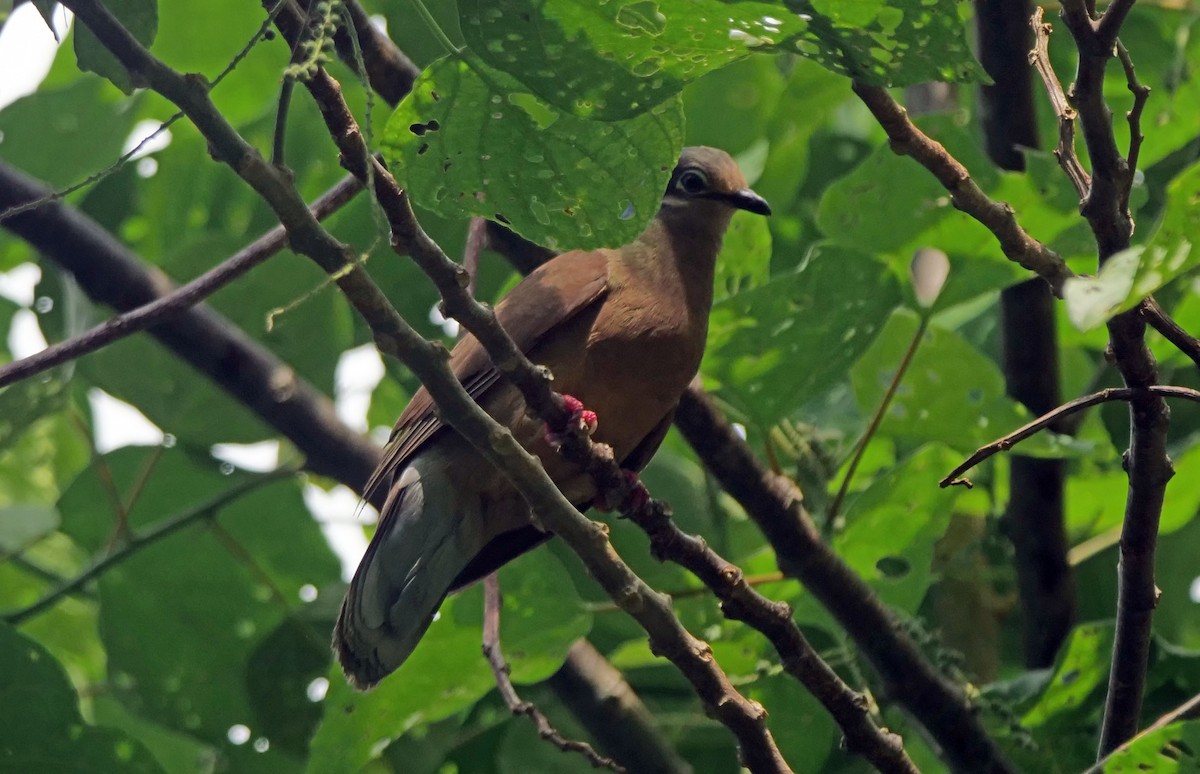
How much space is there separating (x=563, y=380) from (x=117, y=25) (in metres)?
2.03

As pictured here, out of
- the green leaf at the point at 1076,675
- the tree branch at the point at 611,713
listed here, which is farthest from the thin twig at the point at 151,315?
the green leaf at the point at 1076,675

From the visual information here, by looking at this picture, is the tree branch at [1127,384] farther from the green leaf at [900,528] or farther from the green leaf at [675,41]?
the green leaf at [900,528]

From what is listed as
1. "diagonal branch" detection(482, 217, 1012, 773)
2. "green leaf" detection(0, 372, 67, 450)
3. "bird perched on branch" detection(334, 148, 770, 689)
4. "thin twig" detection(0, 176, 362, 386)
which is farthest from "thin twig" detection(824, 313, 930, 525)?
"green leaf" detection(0, 372, 67, 450)

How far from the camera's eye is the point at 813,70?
3938 mm

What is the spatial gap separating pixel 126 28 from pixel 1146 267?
61.2 inches

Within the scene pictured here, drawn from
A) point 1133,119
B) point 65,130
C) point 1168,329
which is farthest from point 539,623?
point 65,130

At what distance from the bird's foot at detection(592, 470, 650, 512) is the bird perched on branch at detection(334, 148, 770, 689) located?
31 cm

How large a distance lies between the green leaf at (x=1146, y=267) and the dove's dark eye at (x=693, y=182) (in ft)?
9.05

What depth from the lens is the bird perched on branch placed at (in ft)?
11.5

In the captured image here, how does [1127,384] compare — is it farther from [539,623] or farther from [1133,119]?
[539,623]

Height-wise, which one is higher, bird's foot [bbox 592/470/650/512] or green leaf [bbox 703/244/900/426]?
green leaf [bbox 703/244/900/426]

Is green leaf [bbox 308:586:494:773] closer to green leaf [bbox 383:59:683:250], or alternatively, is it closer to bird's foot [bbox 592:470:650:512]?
bird's foot [bbox 592:470:650:512]

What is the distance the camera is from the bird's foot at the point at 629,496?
3.07 meters

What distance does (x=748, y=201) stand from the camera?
155 inches
